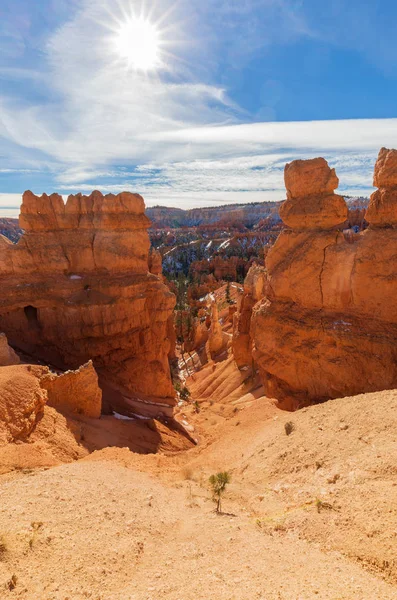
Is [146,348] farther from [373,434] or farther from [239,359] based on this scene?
[373,434]

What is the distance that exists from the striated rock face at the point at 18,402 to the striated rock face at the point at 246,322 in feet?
54.2

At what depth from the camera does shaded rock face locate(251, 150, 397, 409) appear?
11.9 meters

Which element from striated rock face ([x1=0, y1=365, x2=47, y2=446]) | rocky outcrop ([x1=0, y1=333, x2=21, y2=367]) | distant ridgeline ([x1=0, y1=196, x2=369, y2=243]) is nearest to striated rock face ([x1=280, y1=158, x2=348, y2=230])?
striated rock face ([x1=0, y1=365, x2=47, y2=446])

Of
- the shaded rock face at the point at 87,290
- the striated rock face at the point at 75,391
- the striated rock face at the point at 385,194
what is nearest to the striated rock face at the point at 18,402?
the striated rock face at the point at 75,391

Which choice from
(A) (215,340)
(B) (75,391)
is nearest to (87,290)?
(B) (75,391)

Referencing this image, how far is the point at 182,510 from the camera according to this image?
7188 millimetres

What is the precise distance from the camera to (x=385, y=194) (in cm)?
1221

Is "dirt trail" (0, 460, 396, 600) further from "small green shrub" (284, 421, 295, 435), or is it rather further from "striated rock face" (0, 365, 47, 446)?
"small green shrub" (284, 421, 295, 435)

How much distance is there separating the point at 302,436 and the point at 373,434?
1796 millimetres

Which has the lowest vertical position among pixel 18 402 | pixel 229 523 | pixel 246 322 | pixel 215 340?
pixel 215 340

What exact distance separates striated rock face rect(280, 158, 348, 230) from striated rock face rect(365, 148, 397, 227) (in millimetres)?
1141

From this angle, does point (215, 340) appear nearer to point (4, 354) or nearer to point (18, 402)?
point (4, 354)

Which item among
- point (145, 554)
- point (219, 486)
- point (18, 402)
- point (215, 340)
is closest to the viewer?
point (145, 554)

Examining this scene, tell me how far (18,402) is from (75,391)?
311 cm
